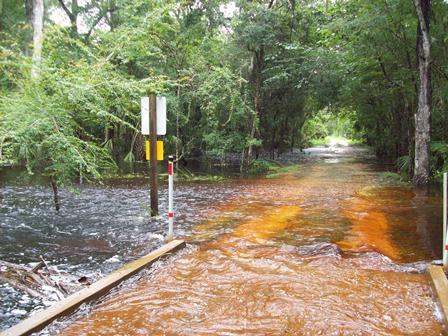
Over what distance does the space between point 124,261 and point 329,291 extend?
10.6 ft

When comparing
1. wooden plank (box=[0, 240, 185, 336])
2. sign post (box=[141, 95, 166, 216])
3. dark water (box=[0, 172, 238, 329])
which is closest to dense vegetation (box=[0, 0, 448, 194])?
sign post (box=[141, 95, 166, 216])

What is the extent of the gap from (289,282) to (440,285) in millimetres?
1773

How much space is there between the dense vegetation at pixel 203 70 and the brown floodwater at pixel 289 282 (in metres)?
3.65

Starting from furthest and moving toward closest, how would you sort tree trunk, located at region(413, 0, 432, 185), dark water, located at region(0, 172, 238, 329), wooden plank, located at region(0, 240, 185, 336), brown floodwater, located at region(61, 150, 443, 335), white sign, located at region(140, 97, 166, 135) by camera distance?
tree trunk, located at region(413, 0, 432, 185), white sign, located at region(140, 97, 166, 135), dark water, located at region(0, 172, 238, 329), brown floodwater, located at region(61, 150, 443, 335), wooden plank, located at region(0, 240, 185, 336)

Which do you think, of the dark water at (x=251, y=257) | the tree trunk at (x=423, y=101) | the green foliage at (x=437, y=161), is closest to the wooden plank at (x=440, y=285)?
the dark water at (x=251, y=257)

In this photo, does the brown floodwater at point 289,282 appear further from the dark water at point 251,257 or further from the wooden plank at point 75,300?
the wooden plank at point 75,300

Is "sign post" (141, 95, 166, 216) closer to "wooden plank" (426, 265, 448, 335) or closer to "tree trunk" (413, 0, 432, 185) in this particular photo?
"wooden plank" (426, 265, 448, 335)

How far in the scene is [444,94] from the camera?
43.2 ft

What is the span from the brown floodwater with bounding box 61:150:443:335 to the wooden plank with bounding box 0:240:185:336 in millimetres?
162

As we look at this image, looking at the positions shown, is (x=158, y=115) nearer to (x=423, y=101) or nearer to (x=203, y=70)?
(x=423, y=101)

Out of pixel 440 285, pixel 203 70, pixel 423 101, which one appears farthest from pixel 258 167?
pixel 440 285

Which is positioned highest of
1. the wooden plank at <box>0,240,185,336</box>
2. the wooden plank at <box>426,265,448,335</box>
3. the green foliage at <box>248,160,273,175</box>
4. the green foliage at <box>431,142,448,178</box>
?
the green foliage at <box>431,142,448,178</box>

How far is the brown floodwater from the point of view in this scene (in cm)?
399

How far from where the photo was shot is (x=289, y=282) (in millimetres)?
5125
